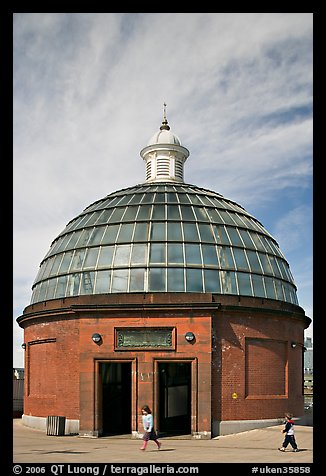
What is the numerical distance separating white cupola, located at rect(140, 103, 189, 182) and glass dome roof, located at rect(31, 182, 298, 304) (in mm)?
4000

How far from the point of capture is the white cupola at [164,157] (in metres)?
34.6

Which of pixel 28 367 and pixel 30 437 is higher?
pixel 28 367

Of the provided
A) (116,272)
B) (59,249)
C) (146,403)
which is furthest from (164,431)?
(59,249)

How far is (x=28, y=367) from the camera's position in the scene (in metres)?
28.4

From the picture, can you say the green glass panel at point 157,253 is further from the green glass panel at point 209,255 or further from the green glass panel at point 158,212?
the green glass panel at point 209,255

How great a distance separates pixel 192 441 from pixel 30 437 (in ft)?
22.8

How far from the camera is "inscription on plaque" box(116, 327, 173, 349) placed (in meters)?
23.0

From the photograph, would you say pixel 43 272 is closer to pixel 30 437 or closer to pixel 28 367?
pixel 28 367

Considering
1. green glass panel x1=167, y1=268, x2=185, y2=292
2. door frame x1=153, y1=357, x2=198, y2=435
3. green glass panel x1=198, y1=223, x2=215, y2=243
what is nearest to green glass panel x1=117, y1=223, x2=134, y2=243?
green glass panel x1=167, y1=268, x2=185, y2=292

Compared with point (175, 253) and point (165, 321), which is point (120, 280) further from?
point (165, 321)

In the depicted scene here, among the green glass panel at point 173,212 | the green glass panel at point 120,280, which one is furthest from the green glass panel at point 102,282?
the green glass panel at point 173,212

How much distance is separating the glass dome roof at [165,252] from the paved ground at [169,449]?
6499 millimetres

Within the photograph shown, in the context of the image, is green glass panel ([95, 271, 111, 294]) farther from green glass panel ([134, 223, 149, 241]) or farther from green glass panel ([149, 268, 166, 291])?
green glass panel ([134, 223, 149, 241])

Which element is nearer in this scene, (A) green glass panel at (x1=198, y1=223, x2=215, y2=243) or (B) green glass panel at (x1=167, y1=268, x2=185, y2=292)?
(B) green glass panel at (x1=167, y1=268, x2=185, y2=292)
